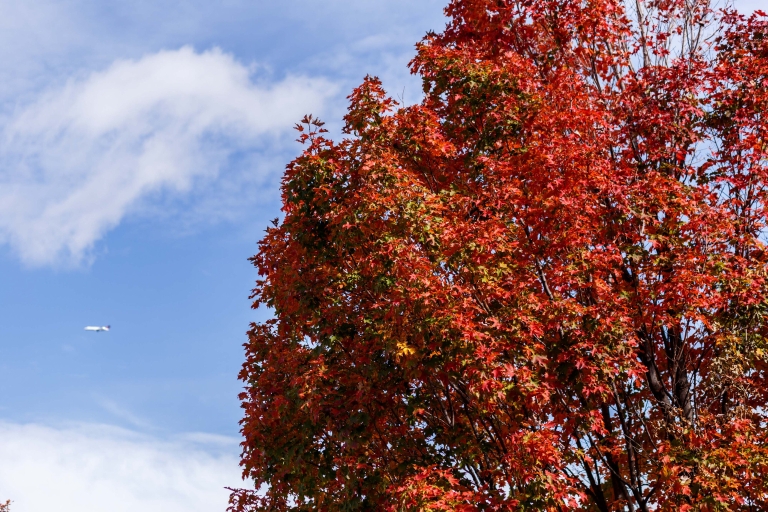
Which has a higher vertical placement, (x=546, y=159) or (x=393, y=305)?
(x=546, y=159)

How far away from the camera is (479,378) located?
10570 millimetres

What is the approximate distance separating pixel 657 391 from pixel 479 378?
4.68 meters

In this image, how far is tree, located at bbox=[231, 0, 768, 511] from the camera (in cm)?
1114

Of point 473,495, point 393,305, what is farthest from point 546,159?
point 473,495

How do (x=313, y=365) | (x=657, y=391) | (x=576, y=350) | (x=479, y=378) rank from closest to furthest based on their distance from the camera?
1. (x=479, y=378)
2. (x=576, y=350)
3. (x=313, y=365)
4. (x=657, y=391)

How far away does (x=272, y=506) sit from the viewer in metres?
13.9

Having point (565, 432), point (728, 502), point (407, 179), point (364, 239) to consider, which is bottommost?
point (728, 502)

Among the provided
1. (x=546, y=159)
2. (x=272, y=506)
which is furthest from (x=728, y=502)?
(x=272, y=506)

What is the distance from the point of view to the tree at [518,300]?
11141 mm

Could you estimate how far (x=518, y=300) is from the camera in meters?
11.8

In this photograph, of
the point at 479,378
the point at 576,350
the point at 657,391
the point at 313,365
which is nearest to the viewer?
the point at 479,378

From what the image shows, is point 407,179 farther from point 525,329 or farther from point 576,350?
point 576,350

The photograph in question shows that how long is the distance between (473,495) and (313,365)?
3.35 metres

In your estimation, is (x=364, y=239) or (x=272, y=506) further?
(x=272, y=506)
